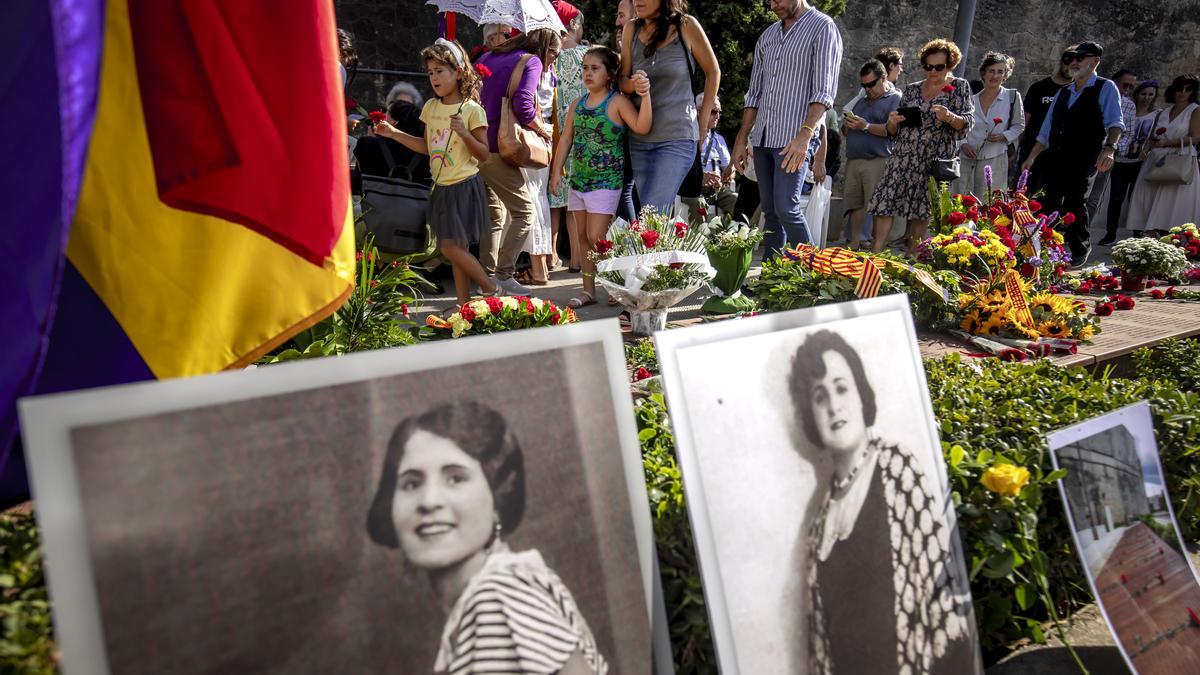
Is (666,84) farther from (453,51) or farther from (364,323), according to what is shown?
(364,323)

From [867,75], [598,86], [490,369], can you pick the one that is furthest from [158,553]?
[867,75]

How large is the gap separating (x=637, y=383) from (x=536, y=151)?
2.40m

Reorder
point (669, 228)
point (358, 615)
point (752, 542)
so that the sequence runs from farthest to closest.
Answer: point (669, 228), point (752, 542), point (358, 615)

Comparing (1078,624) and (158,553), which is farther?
(1078,624)

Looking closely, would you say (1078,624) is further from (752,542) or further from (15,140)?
(15,140)

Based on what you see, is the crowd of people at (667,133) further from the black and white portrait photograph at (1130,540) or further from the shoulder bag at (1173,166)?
the black and white portrait photograph at (1130,540)

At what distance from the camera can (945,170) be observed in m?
6.21

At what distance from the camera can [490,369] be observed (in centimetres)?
121

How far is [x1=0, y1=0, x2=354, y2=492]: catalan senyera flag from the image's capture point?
1.55 metres

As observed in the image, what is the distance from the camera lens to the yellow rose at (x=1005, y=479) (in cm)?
178

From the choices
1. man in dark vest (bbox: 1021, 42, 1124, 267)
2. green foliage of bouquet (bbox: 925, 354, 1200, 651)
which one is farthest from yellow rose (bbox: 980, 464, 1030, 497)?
man in dark vest (bbox: 1021, 42, 1124, 267)

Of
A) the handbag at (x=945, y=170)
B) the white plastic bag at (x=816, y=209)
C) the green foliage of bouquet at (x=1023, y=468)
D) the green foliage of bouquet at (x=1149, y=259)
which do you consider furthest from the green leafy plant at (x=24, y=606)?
the green foliage of bouquet at (x=1149, y=259)

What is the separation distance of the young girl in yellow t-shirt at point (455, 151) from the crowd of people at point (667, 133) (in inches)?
0.4

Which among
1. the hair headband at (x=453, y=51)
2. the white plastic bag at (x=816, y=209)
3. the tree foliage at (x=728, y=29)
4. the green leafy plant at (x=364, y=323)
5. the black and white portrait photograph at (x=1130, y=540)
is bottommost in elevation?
the black and white portrait photograph at (x=1130, y=540)
